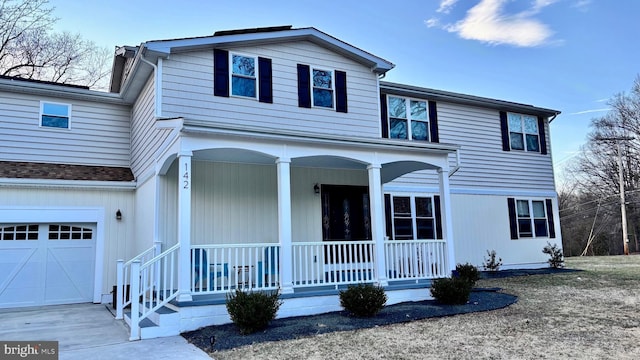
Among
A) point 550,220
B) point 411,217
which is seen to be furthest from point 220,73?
Result: point 550,220

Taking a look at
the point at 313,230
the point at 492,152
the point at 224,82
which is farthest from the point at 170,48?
the point at 492,152

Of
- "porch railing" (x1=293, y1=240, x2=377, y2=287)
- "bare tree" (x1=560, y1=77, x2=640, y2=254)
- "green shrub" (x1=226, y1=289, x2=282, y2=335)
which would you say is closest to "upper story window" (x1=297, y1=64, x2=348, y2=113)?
Answer: "porch railing" (x1=293, y1=240, x2=377, y2=287)

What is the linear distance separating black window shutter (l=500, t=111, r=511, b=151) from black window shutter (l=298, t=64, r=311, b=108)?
7732mm

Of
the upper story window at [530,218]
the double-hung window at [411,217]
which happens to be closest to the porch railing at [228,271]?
the double-hung window at [411,217]

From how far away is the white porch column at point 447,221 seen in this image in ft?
30.2

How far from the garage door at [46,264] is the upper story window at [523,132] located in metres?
13.4

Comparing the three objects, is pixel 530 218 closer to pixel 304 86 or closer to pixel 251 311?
pixel 304 86

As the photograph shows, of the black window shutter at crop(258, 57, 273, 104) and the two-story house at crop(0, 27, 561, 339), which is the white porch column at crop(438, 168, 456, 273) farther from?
the black window shutter at crop(258, 57, 273, 104)

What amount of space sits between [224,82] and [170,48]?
133 cm

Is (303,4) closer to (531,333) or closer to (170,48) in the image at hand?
(170,48)

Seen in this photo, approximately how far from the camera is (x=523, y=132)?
1566 cm

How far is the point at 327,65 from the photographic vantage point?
11398mm

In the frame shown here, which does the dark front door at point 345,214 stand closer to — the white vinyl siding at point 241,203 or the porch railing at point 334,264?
the white vinyl siding at point 241,203

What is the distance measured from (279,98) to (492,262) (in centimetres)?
846
